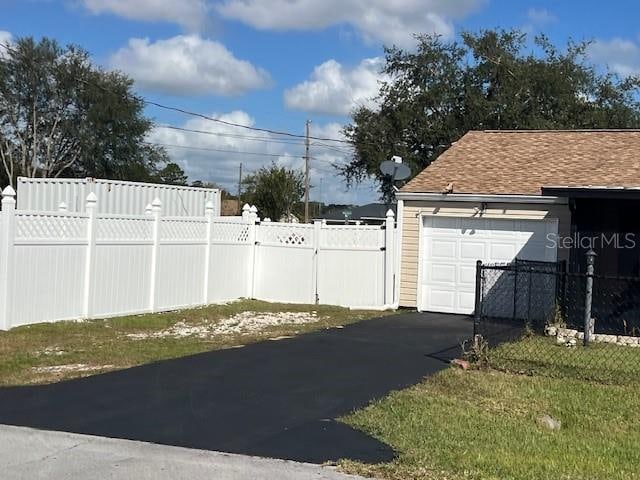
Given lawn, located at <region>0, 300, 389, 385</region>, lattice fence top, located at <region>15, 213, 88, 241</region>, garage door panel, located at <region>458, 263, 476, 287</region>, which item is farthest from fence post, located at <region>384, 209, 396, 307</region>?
lattice fence top, located at <region>15, 213, 88, 241</region>

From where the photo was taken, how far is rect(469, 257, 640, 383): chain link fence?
10.2m

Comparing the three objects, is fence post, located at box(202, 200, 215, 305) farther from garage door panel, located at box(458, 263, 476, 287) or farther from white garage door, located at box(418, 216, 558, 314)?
garage door panel, located at box(458, 263, 476, 287)

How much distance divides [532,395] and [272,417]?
2.98 m

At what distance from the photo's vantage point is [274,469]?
5734 millimetres

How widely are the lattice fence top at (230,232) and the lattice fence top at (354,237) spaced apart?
1943mm

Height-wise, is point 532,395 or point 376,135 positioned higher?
point 376,135

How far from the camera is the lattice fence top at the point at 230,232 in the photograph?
17375 mm

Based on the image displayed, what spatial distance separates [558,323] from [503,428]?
6776 millimetres

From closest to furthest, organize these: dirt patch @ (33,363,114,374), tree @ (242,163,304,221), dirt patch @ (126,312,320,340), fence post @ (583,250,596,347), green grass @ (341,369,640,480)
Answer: green grass @ (341,369,640,480) → dirt patch @ (33,363,114,374) → fence post @ (583,250,596,347) → dirt patch @ (126,312,320,340) → tree @ (242,163,304,221)

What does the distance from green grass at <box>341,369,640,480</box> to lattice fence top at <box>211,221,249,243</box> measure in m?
8.73

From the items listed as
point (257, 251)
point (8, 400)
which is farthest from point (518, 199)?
point (8, 400)

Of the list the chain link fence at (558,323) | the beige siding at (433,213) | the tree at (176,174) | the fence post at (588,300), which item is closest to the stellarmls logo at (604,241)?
the chain link fence at (558,323)

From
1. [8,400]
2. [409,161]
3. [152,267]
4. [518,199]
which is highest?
[409,161]

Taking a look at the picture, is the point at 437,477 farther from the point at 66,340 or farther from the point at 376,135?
the point at 376,135
